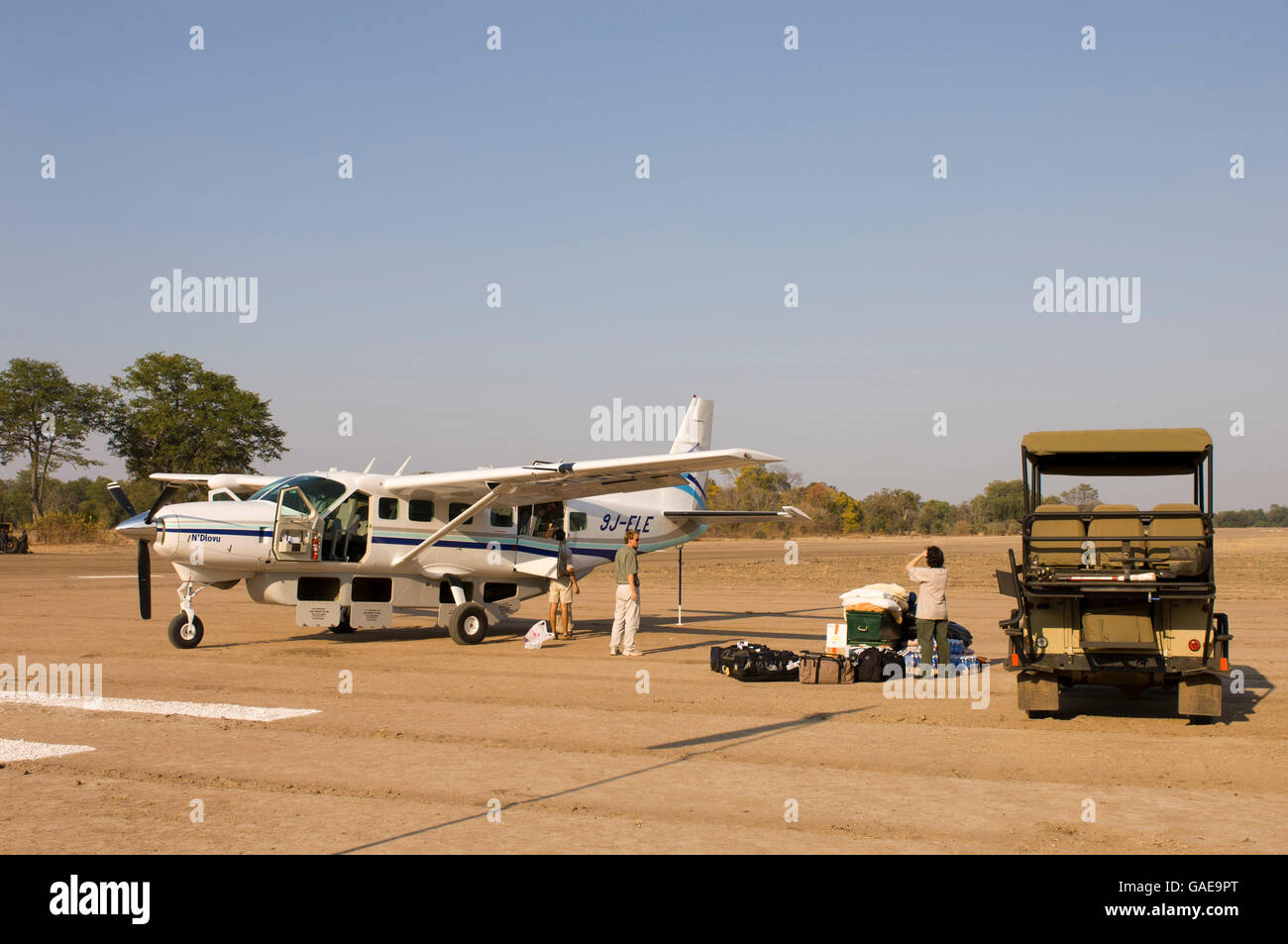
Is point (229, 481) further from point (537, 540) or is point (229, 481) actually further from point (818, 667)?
point (818, 667)

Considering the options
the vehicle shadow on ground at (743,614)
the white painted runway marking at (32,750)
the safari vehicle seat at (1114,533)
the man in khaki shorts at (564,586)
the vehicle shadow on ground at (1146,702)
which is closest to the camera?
the white painted runway marking at (32,750)

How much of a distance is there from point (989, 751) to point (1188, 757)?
1.60m

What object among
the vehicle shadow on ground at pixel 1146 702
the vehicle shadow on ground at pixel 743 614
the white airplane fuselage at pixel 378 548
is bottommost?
the vehicle shadow on ground at pixel 743 614

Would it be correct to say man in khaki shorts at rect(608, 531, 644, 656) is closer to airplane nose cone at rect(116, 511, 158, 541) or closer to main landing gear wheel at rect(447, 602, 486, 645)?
main landing gear wheel at rect(447, 602, 486, 645)

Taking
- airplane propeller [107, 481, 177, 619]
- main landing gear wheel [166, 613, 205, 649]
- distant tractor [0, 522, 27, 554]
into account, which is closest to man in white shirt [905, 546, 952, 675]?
main landing gear wheel [166, 613, 205, 649]

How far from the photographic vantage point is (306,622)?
16.7 meters

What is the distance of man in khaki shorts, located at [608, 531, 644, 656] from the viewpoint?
15508 mm

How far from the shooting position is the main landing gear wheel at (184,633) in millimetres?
15562

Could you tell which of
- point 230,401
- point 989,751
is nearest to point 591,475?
point 989,751

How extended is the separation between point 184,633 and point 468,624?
14.7 feet

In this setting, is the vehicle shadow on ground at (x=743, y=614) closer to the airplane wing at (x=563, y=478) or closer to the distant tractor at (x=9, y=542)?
the airplane wing at (x=563, y=478)

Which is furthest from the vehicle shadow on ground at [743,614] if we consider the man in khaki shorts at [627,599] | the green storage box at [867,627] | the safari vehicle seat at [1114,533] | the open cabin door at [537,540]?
the safari vehicle seat at [1114,533]

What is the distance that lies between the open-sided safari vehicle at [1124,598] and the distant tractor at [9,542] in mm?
53499
